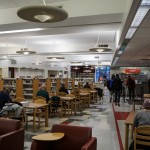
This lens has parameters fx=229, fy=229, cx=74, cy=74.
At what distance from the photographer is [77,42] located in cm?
1309

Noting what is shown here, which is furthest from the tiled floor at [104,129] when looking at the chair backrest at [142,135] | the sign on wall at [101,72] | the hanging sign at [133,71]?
the sign on wall at [101,72]

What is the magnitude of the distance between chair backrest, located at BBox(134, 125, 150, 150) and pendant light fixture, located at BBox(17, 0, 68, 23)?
7.94ft

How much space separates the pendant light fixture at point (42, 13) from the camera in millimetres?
3838

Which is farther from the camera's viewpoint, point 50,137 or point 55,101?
point 55,101

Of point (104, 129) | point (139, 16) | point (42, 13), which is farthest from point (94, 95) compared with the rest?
point (42, 13)

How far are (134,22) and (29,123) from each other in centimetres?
504

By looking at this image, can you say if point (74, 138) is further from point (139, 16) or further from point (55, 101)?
point (55, 101)

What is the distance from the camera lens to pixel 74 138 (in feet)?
12.1

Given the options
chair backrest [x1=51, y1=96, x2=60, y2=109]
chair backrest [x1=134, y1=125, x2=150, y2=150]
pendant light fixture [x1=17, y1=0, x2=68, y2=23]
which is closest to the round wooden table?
chair backrest [x1=134, y1=125, x2=150, y2=150]

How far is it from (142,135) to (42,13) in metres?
2.76

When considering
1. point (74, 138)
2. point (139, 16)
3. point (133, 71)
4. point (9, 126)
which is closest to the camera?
point (74, 138)

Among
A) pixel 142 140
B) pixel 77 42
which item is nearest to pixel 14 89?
pixel 77 42

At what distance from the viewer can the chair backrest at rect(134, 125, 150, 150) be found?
3.86m

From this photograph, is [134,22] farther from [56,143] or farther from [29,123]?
[29,123]
